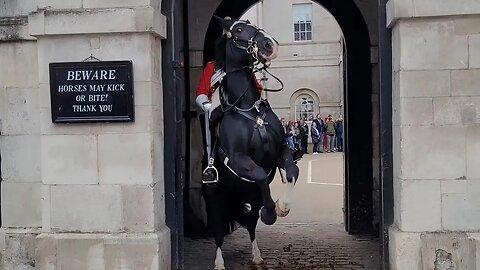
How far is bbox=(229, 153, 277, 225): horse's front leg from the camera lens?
6.43m

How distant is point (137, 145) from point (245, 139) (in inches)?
41.1

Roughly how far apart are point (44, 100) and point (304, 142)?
2214 cm

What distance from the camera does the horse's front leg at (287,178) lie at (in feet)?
21.3

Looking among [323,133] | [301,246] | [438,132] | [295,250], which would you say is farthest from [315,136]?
Result: [438,132]

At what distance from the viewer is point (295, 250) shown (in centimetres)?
810

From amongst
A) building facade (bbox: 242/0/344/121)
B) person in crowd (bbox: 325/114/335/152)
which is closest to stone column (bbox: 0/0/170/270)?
person in crowd (bbox: 325/114/335/152)

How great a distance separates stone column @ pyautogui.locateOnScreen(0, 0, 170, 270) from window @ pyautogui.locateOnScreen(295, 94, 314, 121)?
91.0ft

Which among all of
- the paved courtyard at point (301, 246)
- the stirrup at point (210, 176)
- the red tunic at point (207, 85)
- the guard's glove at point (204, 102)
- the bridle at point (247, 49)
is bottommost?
the paved courtyard at point (301, 246)

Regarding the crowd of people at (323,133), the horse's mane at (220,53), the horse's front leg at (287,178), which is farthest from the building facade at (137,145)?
the crowd of people at (323,133)

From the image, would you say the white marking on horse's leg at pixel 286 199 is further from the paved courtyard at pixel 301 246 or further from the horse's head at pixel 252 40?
the horse's head at pixel 252 40

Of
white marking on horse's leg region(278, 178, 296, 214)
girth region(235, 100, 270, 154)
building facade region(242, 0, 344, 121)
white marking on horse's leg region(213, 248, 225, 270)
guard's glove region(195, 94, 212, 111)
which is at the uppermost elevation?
building facade region(242, 0, 344, 121)

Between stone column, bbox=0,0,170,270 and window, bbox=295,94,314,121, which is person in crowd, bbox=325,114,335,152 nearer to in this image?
window, bbox=295,94,314,121

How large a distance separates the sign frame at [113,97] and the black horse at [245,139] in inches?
40.1

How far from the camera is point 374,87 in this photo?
934 cm
